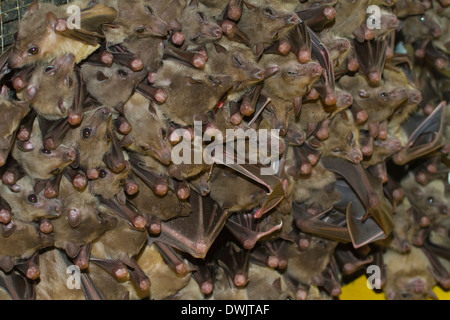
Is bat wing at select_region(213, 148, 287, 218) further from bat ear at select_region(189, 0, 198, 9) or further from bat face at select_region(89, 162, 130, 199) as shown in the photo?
bat ear at select_region(189, 0, 198, 9)

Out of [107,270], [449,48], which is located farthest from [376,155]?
[107,270]

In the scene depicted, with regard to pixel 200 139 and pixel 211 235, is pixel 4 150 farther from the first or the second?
pixel 211 235

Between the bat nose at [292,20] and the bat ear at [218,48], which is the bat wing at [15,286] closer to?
the bat ear at [218,48]

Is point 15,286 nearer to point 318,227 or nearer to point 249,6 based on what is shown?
point 318,227

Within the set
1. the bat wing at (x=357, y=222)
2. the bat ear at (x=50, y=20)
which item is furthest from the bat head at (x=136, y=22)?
the bat wing at (x=357, y=222)

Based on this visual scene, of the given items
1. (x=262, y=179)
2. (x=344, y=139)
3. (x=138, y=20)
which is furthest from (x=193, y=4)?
(x=344, y=139)

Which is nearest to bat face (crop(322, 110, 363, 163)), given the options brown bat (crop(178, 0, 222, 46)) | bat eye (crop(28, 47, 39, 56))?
brown bat (crop(178, 0, 222, 46))
